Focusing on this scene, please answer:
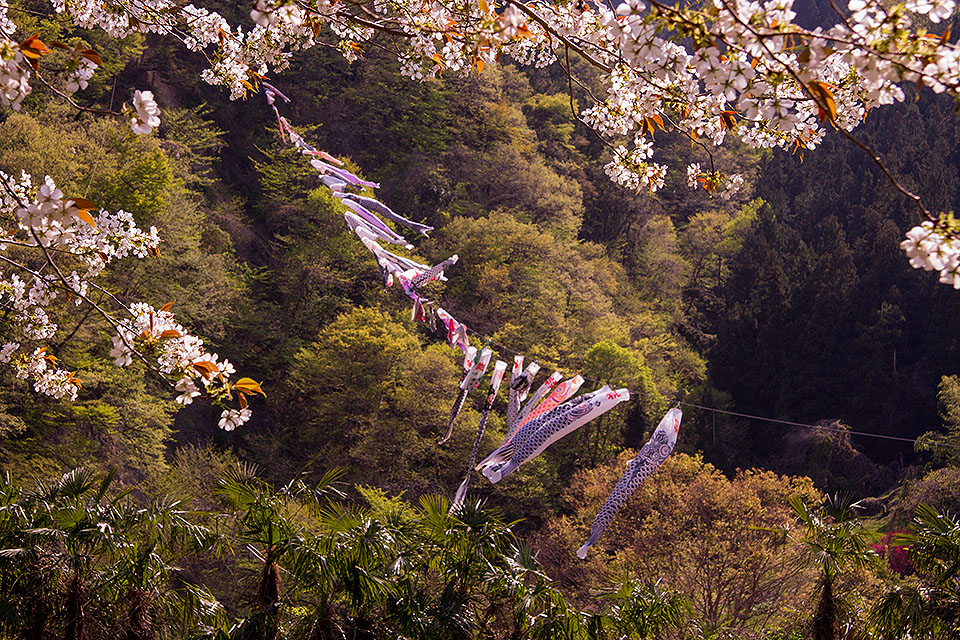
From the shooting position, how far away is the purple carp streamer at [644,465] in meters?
A: 6.61

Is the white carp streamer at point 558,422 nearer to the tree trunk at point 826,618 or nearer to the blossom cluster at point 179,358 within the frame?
the tree trunk at point 826,618

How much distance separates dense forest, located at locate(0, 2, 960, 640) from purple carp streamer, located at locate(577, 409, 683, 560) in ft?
4.37

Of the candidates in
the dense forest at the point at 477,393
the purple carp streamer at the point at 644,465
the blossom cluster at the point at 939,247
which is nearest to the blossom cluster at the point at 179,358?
the blossom cluster at the point at 939,247

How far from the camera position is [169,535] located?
4.04m

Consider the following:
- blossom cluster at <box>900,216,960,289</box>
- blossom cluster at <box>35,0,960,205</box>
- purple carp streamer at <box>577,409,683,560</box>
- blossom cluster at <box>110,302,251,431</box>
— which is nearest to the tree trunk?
purple carp streamer at <box>577,409,683,560</box>

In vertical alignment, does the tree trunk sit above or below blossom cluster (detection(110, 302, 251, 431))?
below

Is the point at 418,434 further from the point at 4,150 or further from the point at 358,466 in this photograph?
the point at 4,150

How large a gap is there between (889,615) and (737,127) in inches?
111

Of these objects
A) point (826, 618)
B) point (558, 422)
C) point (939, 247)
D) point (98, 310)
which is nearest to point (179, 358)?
point (98, 310)

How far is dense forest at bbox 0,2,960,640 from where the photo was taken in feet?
13.0

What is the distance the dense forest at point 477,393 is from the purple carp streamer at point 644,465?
1331 millimetres

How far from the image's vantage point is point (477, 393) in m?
16.8

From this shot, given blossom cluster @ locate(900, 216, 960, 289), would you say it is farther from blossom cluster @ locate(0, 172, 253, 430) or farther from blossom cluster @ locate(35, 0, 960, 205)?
blossom cluster @ locate(0, 172, 253, 430)

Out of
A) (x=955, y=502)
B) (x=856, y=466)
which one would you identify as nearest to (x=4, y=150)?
(x=955, y=502)
